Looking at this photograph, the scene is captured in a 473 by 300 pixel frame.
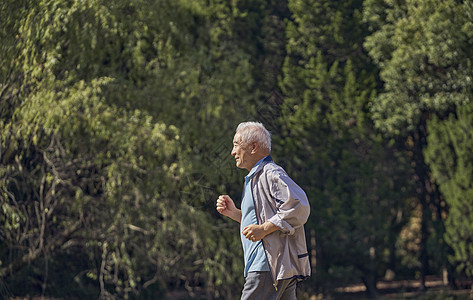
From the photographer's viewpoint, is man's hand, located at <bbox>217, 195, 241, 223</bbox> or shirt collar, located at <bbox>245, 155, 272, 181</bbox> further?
man's hand, located at <bbox>217, 195, 241, 223</bbox>

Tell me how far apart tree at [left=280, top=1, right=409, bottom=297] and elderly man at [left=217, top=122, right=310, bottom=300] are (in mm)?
12513

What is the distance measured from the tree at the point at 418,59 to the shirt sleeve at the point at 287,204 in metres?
11.9

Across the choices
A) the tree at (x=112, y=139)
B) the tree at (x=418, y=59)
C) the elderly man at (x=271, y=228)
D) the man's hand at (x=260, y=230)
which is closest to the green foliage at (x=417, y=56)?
the tree at (x=418, y=59)

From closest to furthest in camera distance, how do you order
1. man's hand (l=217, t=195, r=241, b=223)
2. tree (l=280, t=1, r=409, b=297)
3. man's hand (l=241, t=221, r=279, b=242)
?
man's hand (l=241, t=221, r=279, b=242)
man's hand (l=217, t=195, r=241, b=223)
tree (l=280, t=1, r=409, b=297)

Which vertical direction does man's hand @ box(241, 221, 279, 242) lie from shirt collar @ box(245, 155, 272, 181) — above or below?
below

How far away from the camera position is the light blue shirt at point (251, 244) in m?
4.86

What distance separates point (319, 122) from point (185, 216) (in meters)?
5.51

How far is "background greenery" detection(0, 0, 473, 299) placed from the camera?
12320 millimetres

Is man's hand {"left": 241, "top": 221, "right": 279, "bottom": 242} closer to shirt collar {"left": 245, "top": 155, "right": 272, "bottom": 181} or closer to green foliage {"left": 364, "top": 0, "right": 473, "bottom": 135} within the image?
shirt collar {"left": 245, "top": 155, "right": 272, "bottom": 181}

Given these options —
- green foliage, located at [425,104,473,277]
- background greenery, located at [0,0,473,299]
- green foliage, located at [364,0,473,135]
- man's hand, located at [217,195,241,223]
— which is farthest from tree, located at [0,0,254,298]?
man's hand, located at [217,195,241,223]

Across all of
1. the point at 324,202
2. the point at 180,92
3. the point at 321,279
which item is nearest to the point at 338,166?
the point at 324,202

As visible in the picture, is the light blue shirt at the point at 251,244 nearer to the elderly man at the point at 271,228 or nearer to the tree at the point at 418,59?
the elderly man at the point at 271,228

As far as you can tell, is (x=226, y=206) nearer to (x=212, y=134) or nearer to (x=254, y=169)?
(x=254, y=169)

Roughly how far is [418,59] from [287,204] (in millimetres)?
12581
